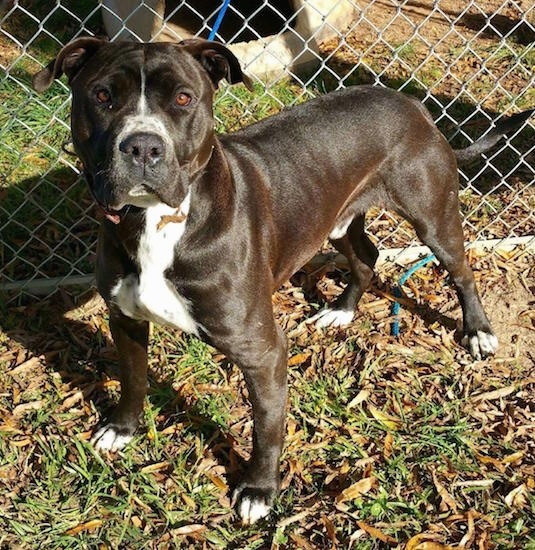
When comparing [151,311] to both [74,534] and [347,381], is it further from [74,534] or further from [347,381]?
[347,381]

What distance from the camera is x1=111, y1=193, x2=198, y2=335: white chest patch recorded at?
2.98 meters

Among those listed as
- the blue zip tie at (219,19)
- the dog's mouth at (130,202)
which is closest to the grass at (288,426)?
the blue zip tie at (219,19)

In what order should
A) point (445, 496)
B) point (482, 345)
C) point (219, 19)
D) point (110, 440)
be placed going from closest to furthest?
1. point (445, 496)
2. point (110, 440)
3. point (219, 19)
4. point (482, 345)

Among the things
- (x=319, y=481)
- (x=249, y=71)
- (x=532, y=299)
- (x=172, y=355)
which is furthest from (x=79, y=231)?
(x=532, y=299)

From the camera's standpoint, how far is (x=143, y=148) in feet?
8.67

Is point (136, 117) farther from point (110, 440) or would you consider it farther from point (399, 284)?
point (399, 284)

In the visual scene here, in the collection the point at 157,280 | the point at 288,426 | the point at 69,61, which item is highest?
the point at 69,61

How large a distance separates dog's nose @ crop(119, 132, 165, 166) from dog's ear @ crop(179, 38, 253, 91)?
0.47 meters

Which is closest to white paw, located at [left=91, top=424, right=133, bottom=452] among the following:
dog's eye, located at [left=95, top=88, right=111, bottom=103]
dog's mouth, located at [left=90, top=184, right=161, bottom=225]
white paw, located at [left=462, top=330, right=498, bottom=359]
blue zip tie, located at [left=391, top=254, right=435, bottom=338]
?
dog's mouth, located at [left=90, top=184, right=161, bottom=225]

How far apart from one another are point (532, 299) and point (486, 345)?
0.52 meters

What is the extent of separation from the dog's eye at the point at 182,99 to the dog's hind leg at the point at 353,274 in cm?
170

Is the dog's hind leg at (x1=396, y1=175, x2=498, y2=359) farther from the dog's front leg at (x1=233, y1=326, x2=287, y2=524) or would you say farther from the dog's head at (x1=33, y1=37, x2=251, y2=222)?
the dog's head at (x1=33, y1=37, x2=251, y2=222)

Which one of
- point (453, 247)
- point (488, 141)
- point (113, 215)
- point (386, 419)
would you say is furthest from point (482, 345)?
point (113, 215)

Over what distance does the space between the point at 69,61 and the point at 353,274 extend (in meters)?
2.05
